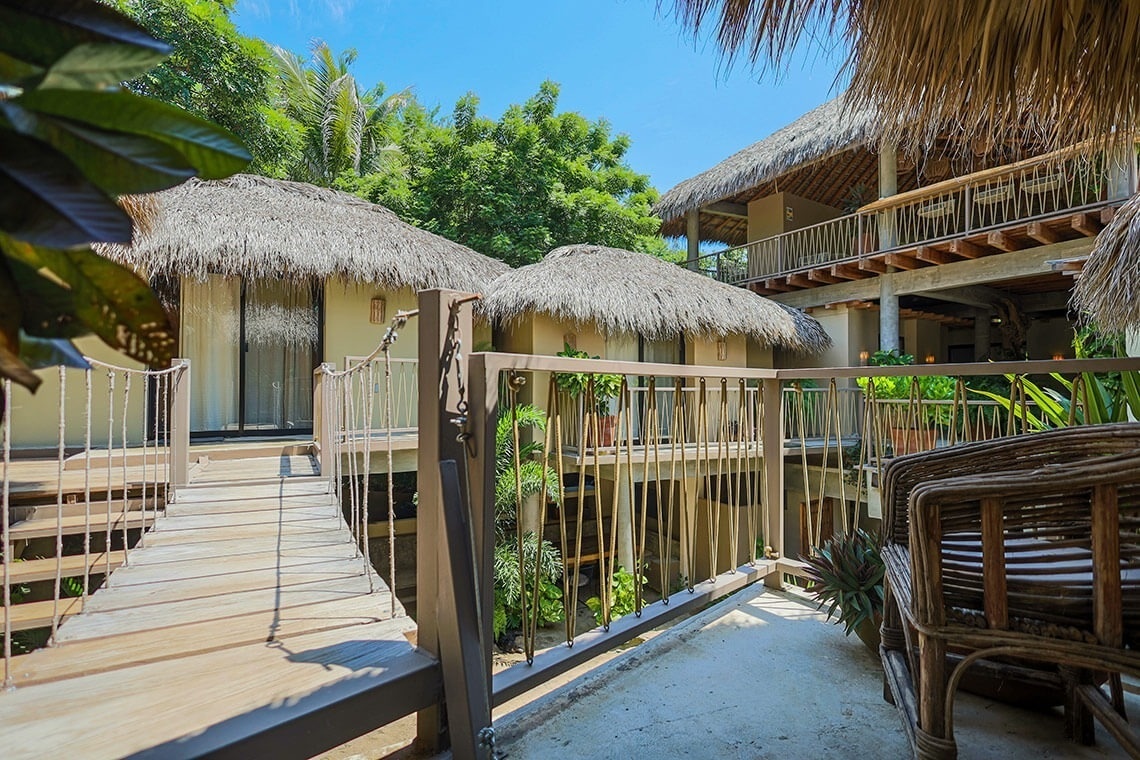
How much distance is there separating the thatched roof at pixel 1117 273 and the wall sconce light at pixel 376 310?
7013mm

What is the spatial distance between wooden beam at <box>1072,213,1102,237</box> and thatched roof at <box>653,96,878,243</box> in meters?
2.57

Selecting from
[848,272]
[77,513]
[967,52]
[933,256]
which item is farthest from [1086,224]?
[77,513]

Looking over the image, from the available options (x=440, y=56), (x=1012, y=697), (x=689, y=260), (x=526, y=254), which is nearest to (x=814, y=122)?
(x=689, y=260)

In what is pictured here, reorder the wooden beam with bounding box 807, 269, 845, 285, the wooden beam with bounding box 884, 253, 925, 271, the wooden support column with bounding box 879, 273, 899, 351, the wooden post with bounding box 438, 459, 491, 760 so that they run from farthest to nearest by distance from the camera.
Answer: the wooden beam with bounding box 807, 269, 845, 285 < the wooden support column with bounding box 879, 273, 899, 351 < the wooden beam with bounding box 884, 253, 925, 271 < the wooden post with bounding box 438, 459, 491, 760

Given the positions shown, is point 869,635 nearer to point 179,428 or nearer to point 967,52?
point 967,52

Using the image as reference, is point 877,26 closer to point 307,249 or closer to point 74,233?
point 74,233

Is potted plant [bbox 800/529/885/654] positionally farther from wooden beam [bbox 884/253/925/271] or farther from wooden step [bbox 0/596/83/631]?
wooden beam [bbox 884/253/925/271]

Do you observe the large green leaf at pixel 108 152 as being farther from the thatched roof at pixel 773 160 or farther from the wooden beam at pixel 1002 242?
the wooden beam at pixel 1002 242

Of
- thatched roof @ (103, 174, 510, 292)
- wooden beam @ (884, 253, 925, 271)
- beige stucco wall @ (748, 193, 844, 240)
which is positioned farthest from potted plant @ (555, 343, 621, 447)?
beige stucco wall @ (748, 193, 844, 240)

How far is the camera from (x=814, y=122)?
955 cm

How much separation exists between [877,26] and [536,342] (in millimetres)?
6442

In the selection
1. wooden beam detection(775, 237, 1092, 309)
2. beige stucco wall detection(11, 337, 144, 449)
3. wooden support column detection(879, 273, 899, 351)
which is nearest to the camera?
beige stucco wall detection(11, 337, 144, 449)

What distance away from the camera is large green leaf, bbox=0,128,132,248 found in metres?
0.35

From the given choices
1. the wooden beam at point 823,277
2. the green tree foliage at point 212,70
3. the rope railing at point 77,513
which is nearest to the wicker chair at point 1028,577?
the rope railing at point 77,513
